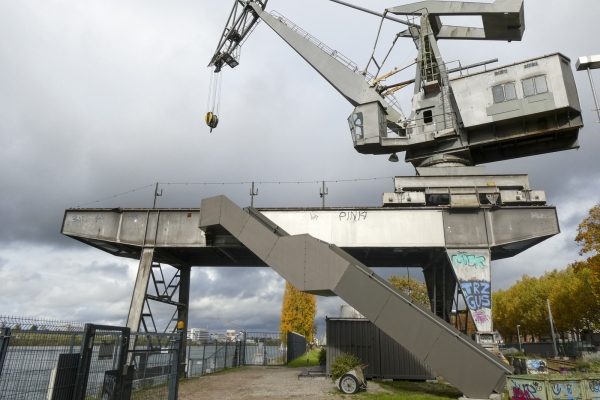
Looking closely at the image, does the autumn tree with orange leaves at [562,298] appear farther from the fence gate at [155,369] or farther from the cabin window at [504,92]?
the fence gate at [155,369]

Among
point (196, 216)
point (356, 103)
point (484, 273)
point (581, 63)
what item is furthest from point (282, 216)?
point (581, 63)

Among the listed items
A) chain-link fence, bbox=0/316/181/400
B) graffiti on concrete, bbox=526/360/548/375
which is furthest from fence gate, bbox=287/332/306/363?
chain-link fence, bbox=0/316/181/400

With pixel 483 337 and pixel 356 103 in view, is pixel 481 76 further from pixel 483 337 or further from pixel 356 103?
pixel 483 337

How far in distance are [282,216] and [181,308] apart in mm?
9562

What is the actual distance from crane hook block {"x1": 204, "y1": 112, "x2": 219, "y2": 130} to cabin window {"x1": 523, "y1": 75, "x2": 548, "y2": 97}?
66.4 ft

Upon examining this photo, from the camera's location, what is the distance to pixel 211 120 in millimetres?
28953

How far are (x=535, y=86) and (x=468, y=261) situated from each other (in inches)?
359

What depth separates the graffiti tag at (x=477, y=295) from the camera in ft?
59.0

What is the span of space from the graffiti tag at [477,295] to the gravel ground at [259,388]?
19.1ft

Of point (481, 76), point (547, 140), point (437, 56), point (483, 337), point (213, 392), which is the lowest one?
point (213, 392)

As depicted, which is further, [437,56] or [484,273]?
[437,56]

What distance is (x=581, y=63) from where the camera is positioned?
47.5ft

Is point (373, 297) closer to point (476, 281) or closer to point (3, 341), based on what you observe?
point (476, 281)

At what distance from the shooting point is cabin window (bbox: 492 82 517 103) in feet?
63.2
